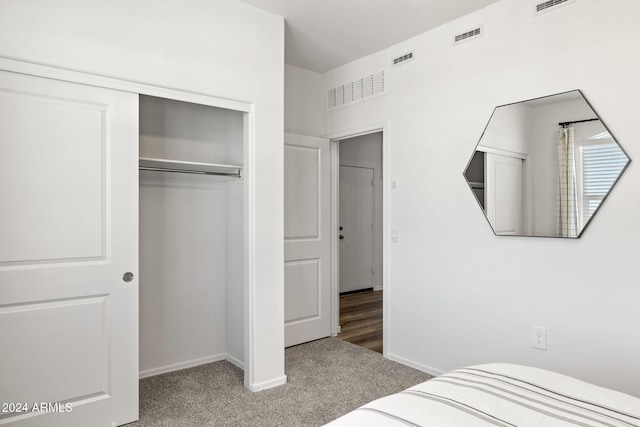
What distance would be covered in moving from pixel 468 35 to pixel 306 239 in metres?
2.27

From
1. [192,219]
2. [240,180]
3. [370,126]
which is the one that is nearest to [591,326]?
[370,126]

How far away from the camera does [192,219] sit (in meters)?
3.39

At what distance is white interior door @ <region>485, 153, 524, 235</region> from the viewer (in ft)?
9.02

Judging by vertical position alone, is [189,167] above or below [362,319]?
above

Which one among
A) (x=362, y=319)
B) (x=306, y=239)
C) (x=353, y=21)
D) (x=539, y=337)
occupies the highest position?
(x=353, y=21)

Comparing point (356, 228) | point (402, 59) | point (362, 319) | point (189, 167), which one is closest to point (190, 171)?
point (189, 167)

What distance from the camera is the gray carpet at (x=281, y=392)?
8.30ft

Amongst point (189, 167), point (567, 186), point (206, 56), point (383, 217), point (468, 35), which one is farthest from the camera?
point (383, 217)

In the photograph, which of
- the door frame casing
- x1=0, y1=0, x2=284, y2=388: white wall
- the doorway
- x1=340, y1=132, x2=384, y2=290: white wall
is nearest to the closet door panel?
x1=0, y1=0, x2=284, y2=388: white wall

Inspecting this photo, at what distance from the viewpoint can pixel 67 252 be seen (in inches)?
90.7

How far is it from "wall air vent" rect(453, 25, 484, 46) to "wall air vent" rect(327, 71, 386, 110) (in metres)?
Result: 0.76

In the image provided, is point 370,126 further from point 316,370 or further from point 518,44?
point 316,370

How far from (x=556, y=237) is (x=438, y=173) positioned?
39.0 inches

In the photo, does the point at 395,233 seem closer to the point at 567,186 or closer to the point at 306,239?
the point at 306,239
